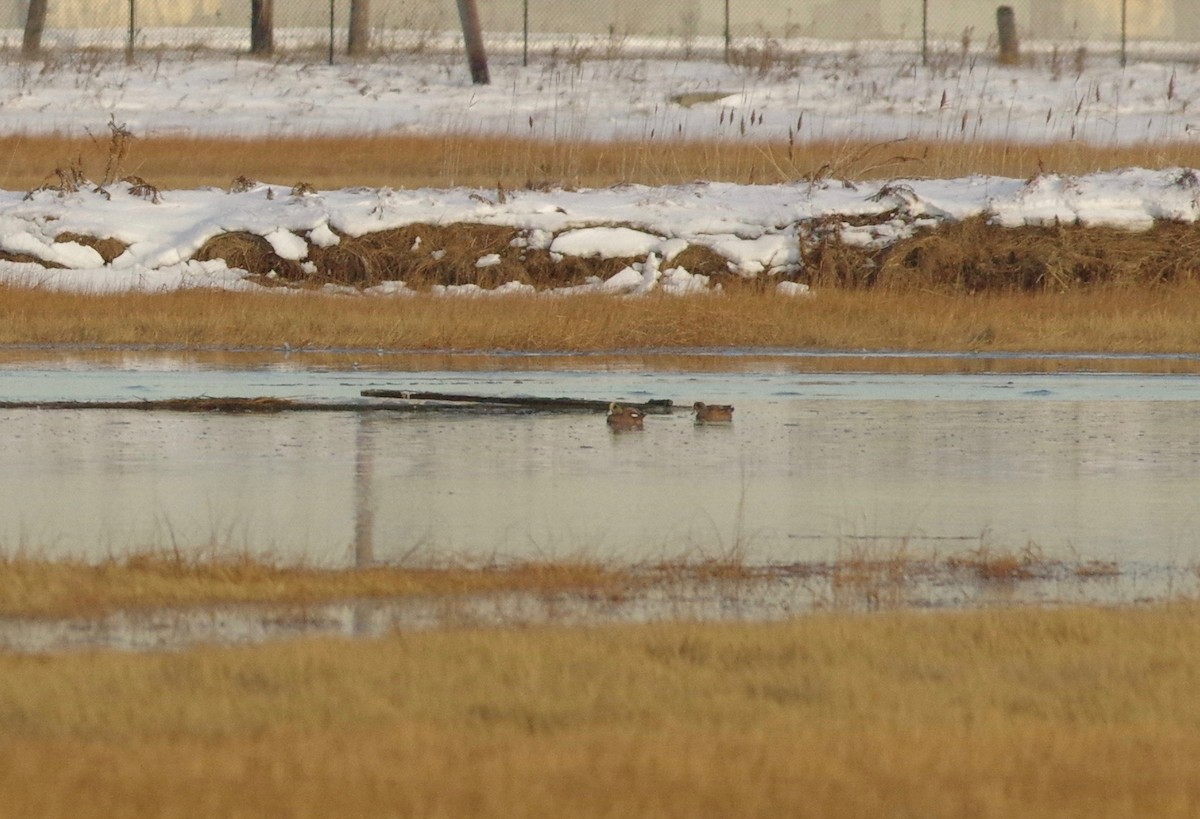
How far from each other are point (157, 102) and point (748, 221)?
18035 millimetres

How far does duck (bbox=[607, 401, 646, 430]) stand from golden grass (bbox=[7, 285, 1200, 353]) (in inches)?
203

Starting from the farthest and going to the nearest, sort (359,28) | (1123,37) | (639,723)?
(359,28), (1123,37), (639,723)

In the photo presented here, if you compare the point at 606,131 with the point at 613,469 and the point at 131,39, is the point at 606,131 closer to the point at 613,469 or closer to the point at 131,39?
the point at 131,39

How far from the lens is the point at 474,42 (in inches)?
1591

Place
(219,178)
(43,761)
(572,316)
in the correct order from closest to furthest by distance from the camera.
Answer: (43,761) < (572,316) < (219,178)

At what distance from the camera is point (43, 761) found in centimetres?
591

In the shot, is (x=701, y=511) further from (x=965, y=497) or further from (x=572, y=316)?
(x=572, y=316)

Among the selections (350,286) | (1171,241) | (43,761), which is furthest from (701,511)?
(1171,241)

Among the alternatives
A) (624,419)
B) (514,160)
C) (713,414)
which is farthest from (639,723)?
(514,160)

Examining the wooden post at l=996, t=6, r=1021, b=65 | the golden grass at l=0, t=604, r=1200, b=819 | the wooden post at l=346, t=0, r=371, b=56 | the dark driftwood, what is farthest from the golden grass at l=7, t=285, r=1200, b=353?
the wooden post at l=996, t=6, r=1021, b=65

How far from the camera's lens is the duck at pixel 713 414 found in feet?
44.8

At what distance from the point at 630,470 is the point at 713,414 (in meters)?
2.11

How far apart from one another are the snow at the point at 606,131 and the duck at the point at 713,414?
8025 millimetres

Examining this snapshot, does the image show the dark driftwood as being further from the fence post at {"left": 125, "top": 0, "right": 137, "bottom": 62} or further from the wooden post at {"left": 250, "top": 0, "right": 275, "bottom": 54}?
the wooden post at {"left": 250, "top": 0, "right": 275, "bottom": 54}
